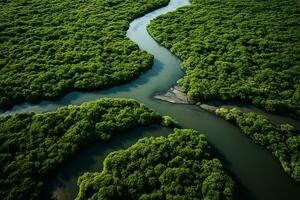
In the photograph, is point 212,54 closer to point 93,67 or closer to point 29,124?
point 93,67

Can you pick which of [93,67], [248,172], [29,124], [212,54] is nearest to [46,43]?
[93,67]

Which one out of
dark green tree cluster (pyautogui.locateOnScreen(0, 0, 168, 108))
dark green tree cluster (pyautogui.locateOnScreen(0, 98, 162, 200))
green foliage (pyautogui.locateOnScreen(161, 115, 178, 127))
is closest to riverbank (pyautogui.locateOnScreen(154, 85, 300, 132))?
green foliage (pyautogui.locateOnScreen(161, 115, 178, 127))

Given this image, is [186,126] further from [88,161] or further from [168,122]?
[88,161]

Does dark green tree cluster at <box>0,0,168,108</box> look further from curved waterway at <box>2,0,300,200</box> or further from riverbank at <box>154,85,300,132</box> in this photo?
riverbank at <box>154,85,300,132</box>

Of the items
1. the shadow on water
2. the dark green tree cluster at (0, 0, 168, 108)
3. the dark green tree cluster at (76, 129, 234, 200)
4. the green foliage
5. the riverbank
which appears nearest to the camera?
the dark green tree cluster at (76, 129, 234, 200)

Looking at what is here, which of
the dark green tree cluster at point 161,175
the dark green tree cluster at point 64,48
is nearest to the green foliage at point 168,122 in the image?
the dark green tree cluster at point 161,175

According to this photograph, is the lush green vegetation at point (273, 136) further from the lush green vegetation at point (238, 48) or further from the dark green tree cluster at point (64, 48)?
the dark green tree cluster at point (64, 48)

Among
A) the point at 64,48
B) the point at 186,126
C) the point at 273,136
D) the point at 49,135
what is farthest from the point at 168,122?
the point at 64,48

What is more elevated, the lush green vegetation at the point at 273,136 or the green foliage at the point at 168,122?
the green foliage at the point at 168,122
